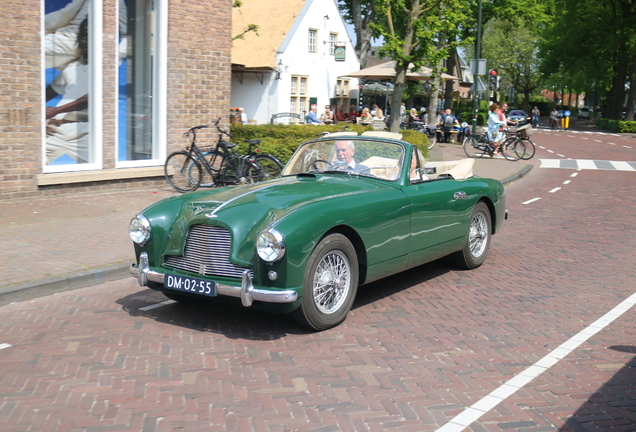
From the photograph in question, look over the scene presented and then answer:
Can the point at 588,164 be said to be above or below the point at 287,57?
below

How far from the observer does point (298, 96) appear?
35469 millimetres

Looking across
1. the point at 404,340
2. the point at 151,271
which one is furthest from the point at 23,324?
the point at 404,340

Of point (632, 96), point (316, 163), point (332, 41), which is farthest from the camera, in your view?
point (632, 96)

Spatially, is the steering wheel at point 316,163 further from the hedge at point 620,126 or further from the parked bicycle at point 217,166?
the hedge at point 620,126

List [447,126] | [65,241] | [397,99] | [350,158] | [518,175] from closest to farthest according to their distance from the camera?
1. [350,158]
2. [65,241]
3. [518,175]
4. [397,99]
5. [447,126]

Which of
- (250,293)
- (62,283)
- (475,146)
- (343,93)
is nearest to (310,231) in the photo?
(250,293)

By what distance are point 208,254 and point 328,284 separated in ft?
3.14

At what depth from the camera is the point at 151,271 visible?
18.4 feet

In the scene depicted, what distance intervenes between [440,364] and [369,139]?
2.80 m

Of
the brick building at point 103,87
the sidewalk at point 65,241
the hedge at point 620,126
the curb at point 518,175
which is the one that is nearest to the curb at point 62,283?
the sidewalk at point 65,241

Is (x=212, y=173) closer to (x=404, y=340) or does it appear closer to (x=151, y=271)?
(x=151, y=271)

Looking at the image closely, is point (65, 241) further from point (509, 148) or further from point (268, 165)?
point (509, 148)

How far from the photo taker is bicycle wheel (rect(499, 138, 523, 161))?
76.2 ft

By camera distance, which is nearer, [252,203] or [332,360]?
[332,360]
